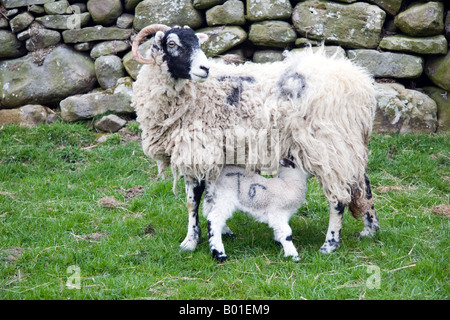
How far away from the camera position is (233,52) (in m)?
7.80

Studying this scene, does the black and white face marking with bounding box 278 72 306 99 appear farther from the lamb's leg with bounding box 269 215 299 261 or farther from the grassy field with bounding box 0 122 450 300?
the grassy field with bounding box 0 122 450 300

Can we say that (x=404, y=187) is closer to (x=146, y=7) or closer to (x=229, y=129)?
(x=229, y=129)

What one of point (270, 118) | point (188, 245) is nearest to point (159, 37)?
point (270, 118)

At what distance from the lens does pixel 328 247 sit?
443cm

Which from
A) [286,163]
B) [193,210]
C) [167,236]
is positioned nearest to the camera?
[286,163]

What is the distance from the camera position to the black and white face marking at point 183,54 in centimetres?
414

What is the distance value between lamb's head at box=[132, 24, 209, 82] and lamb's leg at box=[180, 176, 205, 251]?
108 centimetres

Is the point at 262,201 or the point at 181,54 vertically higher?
the point at 181,54

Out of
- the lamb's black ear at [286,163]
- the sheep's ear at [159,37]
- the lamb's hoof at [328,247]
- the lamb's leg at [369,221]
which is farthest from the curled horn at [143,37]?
the lamb's leg at [369,221]

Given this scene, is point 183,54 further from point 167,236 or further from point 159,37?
point 167,236

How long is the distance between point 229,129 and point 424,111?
14.0ft

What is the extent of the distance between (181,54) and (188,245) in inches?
73.3

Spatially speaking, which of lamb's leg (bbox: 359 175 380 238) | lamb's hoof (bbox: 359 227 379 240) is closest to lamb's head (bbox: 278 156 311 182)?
lamb's leg (bbox: 359 175 380 238)

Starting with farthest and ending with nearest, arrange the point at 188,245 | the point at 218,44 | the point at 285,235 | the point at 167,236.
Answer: the point at 218,44
the point at 167,236
the point at 188,245
the point at 285,235
